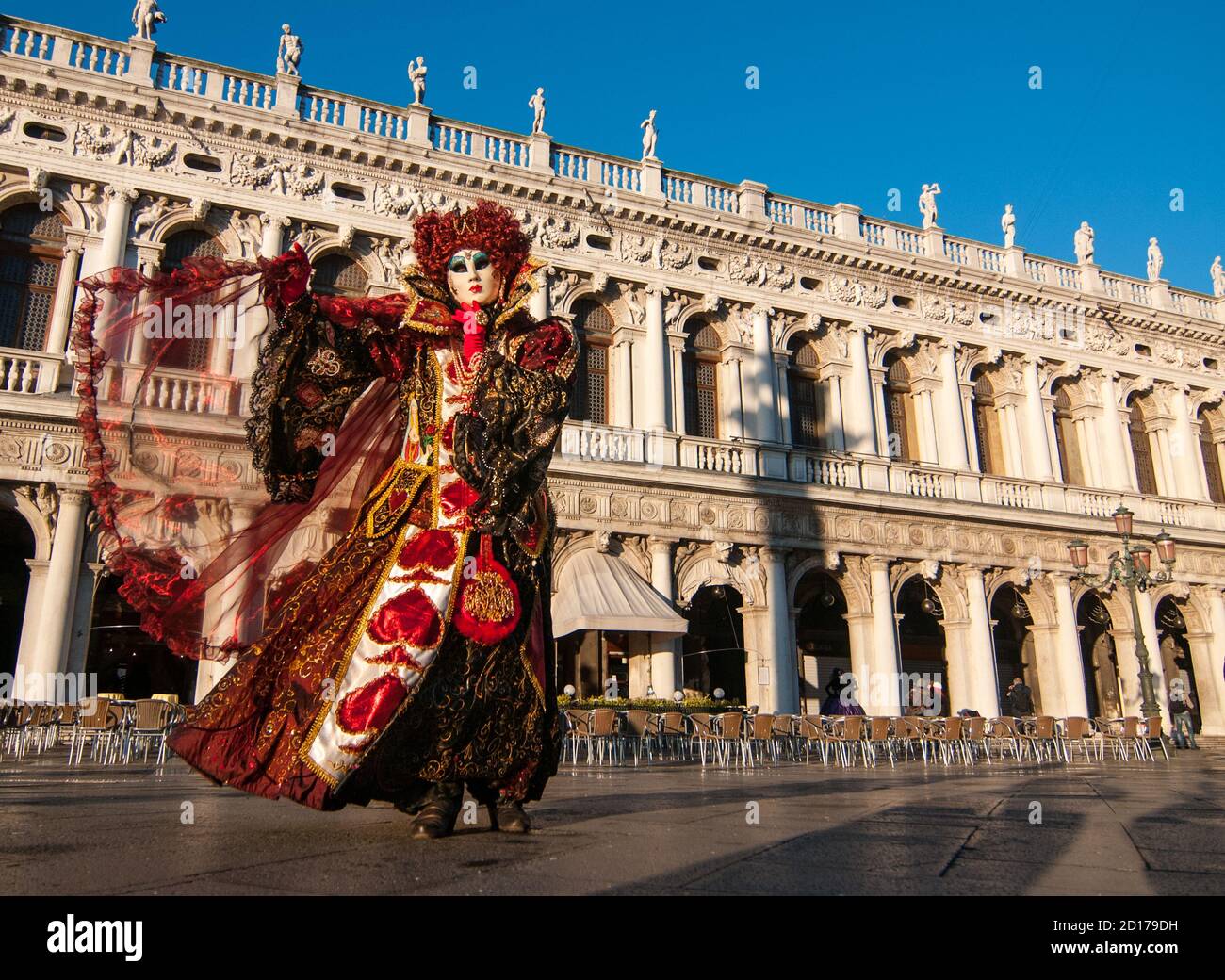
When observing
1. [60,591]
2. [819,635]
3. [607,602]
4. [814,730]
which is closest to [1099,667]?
[819,635]

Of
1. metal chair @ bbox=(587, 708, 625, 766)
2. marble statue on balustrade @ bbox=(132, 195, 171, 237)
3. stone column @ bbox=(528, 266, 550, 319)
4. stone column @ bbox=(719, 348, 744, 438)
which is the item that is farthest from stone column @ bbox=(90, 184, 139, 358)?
stone column @ bbox=(719, 348, 744, 438)

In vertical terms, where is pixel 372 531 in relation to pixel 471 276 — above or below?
below

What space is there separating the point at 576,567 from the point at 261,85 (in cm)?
938

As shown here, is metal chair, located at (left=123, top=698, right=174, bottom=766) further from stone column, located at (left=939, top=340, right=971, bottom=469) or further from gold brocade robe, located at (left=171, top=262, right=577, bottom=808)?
stone column, located at (left=939, top=340, right=971, bottom=469)

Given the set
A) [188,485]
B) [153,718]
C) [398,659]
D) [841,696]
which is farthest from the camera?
[841,696]

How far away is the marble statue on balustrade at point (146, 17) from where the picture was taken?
1403 cm

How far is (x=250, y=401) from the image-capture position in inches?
150

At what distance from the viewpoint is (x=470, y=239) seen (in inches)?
164

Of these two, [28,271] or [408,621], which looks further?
[28,271]

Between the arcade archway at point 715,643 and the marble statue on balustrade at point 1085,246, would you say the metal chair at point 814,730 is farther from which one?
the marble statue on balustrade at point 1085,246

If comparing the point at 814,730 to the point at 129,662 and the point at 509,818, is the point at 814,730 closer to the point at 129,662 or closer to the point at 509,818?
the point at 509,818

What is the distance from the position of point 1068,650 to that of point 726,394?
8649mm

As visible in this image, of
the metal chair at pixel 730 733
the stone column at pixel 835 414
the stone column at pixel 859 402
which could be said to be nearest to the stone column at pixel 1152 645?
the stone column at pixel 859 402
